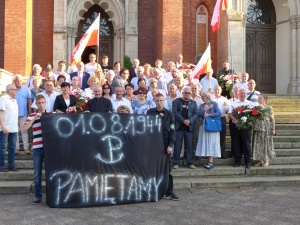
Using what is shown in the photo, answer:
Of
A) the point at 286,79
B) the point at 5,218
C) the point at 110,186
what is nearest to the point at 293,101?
the point at 286,79

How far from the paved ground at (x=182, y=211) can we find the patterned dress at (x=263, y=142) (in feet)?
4.62

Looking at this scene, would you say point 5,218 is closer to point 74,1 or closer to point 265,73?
point 74,1

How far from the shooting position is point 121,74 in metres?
10.3

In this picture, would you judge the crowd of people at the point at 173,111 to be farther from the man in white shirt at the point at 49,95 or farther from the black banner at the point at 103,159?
the black banner at the point at 103,159

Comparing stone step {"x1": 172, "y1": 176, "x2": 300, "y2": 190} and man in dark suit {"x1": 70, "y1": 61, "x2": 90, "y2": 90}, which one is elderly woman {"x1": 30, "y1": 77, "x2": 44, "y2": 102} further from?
stone step {"x1": 172, "y1": 176, "x2": 300, "y2": 190}

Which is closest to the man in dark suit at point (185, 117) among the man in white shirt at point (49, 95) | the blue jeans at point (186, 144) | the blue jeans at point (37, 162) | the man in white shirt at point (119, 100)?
the blue jeans at point (186, 144)

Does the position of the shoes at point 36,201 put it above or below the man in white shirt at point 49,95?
below

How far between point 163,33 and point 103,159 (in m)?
10.1

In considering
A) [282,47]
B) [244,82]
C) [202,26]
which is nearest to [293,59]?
[282,47]

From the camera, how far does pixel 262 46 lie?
62.2 feet

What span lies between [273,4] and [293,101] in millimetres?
6840

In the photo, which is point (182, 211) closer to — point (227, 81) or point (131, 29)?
point (227, 81)

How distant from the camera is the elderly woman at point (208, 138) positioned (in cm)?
824

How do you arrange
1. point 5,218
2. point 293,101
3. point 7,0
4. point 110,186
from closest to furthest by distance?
1. point 5,218
2. point 110,186
3. point 293,101
4. point 7,0
